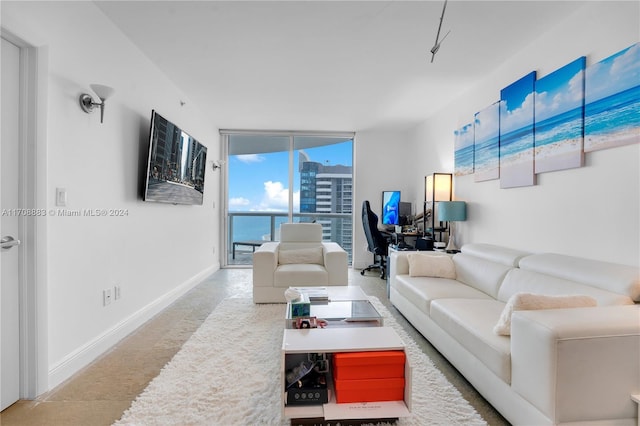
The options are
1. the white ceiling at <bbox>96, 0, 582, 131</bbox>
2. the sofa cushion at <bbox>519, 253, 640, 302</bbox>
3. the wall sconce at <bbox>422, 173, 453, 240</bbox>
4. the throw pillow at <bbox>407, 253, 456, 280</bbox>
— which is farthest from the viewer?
the wall sconce at <bbox>422, 173, 453, 240</bbox>

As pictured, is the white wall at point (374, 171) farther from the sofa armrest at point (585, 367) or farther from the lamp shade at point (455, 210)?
the sofa armrest at point (585, 367)

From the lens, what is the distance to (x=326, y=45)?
2.84 m

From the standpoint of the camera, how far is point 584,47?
2.25 m

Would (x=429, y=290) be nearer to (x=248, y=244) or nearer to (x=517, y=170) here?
(x=517, y=170)

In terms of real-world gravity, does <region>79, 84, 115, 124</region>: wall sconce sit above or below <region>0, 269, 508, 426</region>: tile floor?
above

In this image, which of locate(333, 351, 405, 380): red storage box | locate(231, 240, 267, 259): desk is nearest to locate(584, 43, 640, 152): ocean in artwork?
locate(333, 351, 405, 380): red storage box

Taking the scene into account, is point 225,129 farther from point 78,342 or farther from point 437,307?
point 437,307

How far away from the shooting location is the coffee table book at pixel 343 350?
155 centimetres

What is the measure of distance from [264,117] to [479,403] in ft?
14.6

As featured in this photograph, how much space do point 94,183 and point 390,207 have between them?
429cm

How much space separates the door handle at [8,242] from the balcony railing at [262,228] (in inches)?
168

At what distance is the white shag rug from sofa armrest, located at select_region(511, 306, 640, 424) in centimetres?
46

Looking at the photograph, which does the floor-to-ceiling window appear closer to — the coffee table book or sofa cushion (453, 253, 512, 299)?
sofa cushion (453, 253, 512, 299)

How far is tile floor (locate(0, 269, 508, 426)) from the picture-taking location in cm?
168
